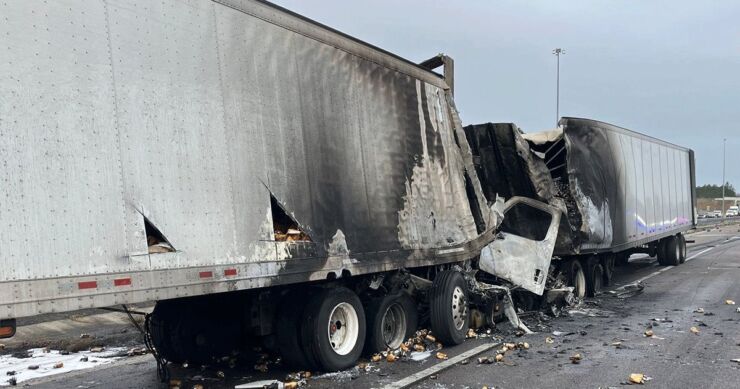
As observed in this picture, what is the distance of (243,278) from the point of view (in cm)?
502

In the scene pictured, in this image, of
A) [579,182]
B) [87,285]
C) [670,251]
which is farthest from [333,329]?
[670,251]

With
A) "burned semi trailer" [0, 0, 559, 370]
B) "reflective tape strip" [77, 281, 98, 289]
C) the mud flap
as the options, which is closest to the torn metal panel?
"burned semi trailer" [0, 0, 559, 370]

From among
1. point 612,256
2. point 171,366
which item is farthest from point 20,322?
point 612,256

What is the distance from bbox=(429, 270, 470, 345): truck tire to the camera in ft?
25.1

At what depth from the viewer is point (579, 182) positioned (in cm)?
1130

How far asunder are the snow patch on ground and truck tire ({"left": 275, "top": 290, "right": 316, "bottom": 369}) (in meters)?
2.73

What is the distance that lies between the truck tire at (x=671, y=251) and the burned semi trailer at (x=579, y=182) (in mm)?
3728

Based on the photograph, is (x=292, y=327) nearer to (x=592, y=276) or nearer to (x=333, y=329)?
(x=333, y=329)

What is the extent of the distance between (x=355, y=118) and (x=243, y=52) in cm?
174

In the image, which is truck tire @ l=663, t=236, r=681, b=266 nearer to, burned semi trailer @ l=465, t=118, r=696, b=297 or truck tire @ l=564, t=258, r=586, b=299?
burned semi trailer @ l=465, t=118, r=696, b=297

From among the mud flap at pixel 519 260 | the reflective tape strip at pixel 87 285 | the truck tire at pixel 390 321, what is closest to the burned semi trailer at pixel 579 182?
the mud flap at pixel 519 260

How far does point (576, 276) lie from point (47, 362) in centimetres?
932

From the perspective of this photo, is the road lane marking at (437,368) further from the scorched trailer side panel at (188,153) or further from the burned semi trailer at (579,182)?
the burned semi trailer at (579,182)

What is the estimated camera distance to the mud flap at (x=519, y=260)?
9.34m
